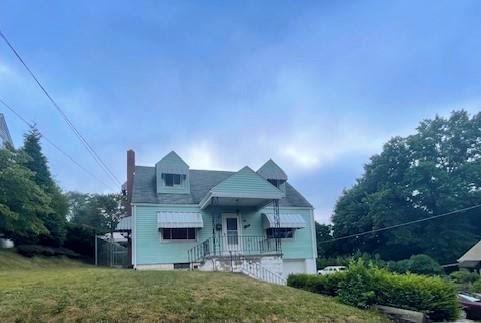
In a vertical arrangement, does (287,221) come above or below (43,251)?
above

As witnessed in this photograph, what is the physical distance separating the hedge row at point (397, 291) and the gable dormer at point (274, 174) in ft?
43.8

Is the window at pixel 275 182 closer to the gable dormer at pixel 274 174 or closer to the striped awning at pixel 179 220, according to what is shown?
the gable dormer at pixel 274 174

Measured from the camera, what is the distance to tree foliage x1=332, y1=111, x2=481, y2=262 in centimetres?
3859

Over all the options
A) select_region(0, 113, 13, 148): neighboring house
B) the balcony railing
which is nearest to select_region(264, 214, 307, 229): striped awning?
the balcony railing

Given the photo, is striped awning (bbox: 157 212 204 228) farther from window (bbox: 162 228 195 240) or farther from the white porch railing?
the white porch railing

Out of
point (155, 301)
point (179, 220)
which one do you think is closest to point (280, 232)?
point (179, 220)

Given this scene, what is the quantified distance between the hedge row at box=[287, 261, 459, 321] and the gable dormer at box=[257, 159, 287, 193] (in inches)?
526

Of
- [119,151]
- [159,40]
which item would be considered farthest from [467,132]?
[159,40]

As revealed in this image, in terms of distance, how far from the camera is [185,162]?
940 inches

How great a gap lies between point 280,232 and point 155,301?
595 inches

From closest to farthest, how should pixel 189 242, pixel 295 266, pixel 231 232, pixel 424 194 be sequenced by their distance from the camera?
pixel 189 242, pixel 231 232, pixel 295 266, pixel 424 194

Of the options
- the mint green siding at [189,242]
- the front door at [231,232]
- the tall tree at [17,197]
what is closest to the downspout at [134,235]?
the mint green siding at [189,242]

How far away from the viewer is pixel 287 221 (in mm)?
23375

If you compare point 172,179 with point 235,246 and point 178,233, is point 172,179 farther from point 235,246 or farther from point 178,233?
point 235,246
